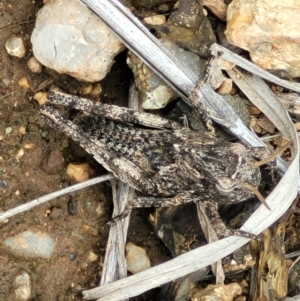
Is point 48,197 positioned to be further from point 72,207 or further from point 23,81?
point 23,81

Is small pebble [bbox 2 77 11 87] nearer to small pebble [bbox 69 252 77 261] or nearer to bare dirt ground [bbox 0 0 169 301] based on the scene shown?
bare dirt ground [bbox 0 0 169 301]

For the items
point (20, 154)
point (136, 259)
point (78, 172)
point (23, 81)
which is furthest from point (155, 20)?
point (136, 259)

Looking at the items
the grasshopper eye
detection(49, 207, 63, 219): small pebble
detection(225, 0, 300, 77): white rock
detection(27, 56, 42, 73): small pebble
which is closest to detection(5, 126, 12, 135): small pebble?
detection(27, 56, 42, 73): small pebble

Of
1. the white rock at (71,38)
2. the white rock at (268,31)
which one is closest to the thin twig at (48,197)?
the white rock at (71,38)

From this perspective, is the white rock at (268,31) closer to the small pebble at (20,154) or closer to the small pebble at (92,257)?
the small pebble at (20,154)

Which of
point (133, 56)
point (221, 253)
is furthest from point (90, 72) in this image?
point (221, 253)

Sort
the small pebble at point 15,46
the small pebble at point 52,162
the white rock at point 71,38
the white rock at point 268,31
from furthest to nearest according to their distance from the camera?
the small pebble at point 52,162 → the small pebble at point 15,46 → the white rock at point 71,38 → the white rock at point 268,31

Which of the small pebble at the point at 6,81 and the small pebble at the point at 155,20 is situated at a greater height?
the small pebble at the point at 155,20

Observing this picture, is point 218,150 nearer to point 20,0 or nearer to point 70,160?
point 70,160
